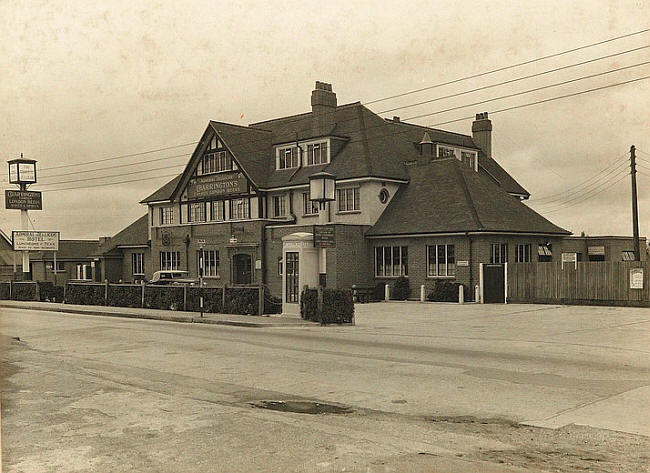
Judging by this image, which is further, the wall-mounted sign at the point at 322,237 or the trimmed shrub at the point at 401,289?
the trimmed shrub at the point at 401,289

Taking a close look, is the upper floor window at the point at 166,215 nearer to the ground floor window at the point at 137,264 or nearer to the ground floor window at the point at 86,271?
the ground floor window at the point at 137,264

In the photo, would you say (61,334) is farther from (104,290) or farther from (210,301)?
(104,290)

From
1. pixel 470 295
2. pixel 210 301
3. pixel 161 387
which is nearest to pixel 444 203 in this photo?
pixel 470 295

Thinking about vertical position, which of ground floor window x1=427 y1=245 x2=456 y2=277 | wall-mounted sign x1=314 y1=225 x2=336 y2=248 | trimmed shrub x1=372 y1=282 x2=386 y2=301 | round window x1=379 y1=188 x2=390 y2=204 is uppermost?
round window x1=379 y1=188 x2=390 y2=204

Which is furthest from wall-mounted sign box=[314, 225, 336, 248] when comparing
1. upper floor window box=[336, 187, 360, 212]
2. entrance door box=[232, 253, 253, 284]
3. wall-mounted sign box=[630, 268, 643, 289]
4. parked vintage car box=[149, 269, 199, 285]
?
entrance door box=[232, 253, 253, 284]

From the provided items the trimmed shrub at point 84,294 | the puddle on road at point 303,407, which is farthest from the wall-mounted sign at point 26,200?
the trimmed shrub at point 84,294

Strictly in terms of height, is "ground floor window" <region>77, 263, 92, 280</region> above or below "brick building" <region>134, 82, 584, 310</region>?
below

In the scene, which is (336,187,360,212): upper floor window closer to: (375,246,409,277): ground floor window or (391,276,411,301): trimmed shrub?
(375,246,409,277): ground floor window
